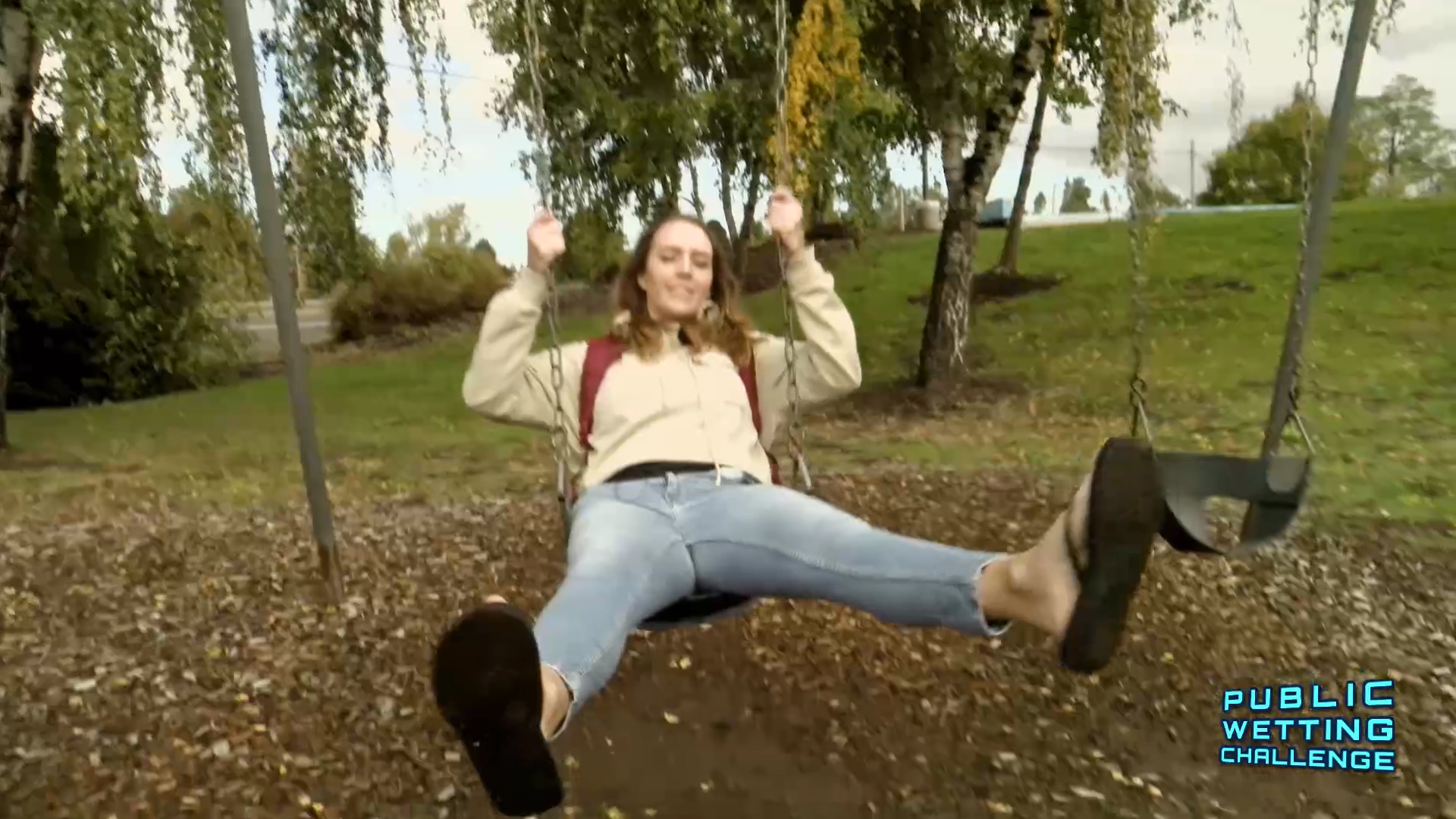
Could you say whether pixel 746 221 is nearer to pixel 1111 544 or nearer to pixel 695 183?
pixel 695 183

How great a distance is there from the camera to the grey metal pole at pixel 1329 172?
9.28 feet

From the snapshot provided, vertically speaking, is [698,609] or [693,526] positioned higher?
[693,526]

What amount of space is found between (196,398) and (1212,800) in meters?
11.5

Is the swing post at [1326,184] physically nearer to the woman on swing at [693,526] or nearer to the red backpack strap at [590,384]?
the woman on swing at [693,526]

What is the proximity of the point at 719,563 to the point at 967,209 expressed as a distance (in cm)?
598

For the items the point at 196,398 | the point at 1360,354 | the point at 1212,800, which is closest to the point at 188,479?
the point at 196,398

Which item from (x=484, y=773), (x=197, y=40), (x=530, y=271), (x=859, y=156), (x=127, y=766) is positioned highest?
(x=197, y=40)

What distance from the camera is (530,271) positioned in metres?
2.30

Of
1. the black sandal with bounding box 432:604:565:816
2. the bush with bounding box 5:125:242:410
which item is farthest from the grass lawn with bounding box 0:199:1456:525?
the black sandal with bounding box 432:604:565:816

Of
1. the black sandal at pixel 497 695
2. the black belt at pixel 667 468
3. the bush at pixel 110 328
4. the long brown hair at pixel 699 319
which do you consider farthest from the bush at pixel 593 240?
the black sandal at pixel 497 695

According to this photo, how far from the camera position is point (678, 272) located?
2.41m

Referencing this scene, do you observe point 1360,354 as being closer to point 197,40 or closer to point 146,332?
point 197,40

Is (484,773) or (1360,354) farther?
(1360,354)

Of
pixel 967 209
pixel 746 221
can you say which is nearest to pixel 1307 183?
pixel 967 209
